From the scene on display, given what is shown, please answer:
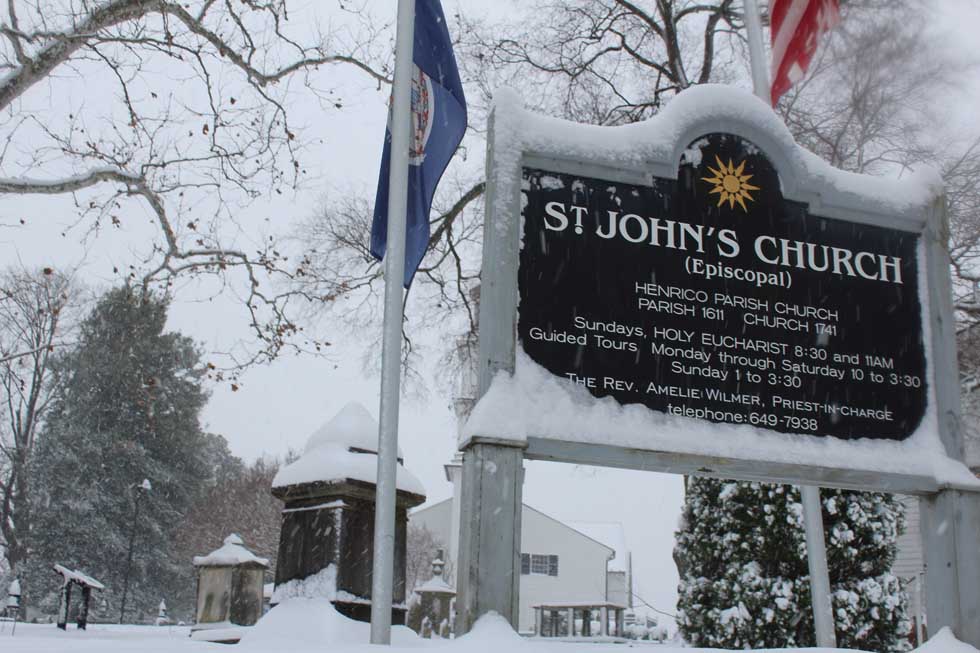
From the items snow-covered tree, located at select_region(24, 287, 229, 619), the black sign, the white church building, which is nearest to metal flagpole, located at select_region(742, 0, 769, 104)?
the black sign

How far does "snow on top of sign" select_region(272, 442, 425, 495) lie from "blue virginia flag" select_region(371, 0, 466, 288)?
7.27ft

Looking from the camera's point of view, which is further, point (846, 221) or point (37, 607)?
point (37, 607)

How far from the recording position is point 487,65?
17062 mm

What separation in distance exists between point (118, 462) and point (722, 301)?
39366 millimetres

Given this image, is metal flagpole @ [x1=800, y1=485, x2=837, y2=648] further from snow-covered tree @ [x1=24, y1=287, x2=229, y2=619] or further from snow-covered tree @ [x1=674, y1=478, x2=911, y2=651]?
snow-covered tree @ [x1=24, y1=287, x2=229, y2=619]

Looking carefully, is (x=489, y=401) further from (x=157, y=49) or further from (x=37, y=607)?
(x=37, y=607)

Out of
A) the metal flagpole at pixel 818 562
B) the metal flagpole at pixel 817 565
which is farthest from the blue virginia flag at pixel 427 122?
the metal flagpole at pixel 818 562

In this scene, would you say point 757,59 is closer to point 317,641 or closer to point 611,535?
point 317,641

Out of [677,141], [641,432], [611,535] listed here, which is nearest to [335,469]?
[641,432]

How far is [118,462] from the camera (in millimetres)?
38844

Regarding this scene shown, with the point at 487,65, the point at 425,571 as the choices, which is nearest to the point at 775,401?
the point at 487,65

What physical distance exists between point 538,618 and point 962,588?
3586 centimetres

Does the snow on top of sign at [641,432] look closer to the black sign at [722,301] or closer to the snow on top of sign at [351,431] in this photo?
the black sign at [722,301]

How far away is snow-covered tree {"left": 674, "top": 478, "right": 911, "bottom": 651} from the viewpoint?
979cm
